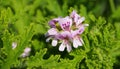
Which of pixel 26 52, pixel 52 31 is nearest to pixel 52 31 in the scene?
pixel 52 31

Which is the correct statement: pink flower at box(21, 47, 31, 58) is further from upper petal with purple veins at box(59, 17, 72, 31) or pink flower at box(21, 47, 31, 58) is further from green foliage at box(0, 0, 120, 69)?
upper petal with purple veins at box(59, 17, 72, 31)

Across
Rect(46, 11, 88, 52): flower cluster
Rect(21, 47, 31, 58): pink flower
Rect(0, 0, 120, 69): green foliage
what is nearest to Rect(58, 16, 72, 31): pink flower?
Rect(46, 11, 88, 52): flower cluster

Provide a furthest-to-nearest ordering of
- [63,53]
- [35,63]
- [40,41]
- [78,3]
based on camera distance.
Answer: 1. [78,3]
2. [40,41]
3. [63,53]
4. [35,63]

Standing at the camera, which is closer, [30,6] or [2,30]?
[2,30]

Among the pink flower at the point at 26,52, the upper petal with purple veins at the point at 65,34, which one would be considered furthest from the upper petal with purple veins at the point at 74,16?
the pink flower at the point at 26,52

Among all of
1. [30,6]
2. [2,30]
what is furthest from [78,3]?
[2,30]

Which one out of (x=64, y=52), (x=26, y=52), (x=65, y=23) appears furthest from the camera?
(x=26, y=52)

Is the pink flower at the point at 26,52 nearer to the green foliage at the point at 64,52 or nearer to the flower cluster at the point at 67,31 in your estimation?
the green foliage at the point at 64,52

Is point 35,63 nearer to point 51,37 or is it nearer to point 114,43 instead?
point 51,37

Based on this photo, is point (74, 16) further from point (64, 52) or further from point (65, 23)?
point (64, 52)
